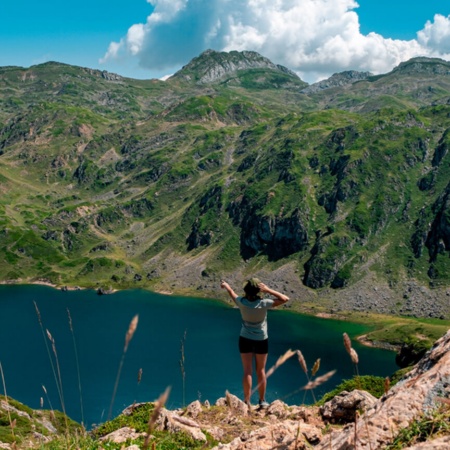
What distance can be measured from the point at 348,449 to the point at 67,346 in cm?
18681

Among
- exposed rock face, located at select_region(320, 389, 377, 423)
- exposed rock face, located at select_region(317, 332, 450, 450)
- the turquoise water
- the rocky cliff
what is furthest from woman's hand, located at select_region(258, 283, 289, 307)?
the turquoise water

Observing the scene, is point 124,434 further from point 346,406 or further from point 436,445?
point 436,445

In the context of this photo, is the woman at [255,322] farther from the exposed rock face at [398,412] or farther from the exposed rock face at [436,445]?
the exposed rock face at [436,445]

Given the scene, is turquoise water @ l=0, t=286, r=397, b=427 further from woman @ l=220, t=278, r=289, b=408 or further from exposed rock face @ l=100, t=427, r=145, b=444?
woman @ l=220, t=278, r=289, b=408

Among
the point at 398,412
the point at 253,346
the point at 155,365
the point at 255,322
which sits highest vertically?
the point at 398,412

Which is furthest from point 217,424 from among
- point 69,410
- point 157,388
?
point 157,388

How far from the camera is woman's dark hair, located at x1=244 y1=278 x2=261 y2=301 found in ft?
50.5

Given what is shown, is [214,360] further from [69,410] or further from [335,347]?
[69,410]

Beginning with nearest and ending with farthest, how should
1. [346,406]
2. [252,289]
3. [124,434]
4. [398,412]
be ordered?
[398,412], [252,289], [124,434], [346,406]

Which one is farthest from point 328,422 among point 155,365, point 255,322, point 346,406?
point 155,365

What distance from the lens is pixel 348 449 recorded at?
745cm

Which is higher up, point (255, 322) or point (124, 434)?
point (255, 322)

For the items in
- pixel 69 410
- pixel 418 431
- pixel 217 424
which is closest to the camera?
pixel 418 431

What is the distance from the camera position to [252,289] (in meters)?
15.5
